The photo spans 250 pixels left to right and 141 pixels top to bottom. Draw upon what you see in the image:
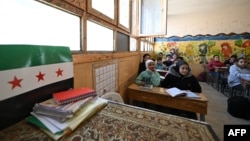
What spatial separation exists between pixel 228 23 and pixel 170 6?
8.27 ft

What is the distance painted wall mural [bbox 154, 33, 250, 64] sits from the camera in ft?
17.7

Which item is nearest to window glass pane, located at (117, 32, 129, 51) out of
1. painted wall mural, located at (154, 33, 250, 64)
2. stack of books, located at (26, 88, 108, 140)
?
stack of books, located at (26, 88, 108, 140)

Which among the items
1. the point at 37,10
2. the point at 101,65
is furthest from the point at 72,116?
the point at 101,65

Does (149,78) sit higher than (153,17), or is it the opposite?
(153,17)

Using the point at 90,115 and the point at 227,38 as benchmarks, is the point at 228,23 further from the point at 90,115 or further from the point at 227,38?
the point at 90,115

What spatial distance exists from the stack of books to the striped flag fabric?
0.06 metres

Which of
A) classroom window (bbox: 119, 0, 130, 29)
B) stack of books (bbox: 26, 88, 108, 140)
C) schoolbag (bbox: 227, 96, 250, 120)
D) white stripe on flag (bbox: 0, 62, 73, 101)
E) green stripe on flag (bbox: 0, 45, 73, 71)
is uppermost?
classroom window (bbox: 119, 0, 130, 29)

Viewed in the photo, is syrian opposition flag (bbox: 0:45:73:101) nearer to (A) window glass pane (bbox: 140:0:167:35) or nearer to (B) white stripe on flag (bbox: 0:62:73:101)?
(B) white stripe on flag (bbox: 0:62:73:101)

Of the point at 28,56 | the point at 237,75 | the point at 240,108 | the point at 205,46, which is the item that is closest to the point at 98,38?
the point at 28,56

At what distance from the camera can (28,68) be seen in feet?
2.17

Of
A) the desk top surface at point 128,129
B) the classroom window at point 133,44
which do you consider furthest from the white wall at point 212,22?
the desk top surface at point 128,129

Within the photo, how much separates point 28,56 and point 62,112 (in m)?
Result: 0.31

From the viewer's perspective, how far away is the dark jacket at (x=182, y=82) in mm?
2195

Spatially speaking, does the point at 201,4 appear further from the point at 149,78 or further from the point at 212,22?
the point at 149,78
